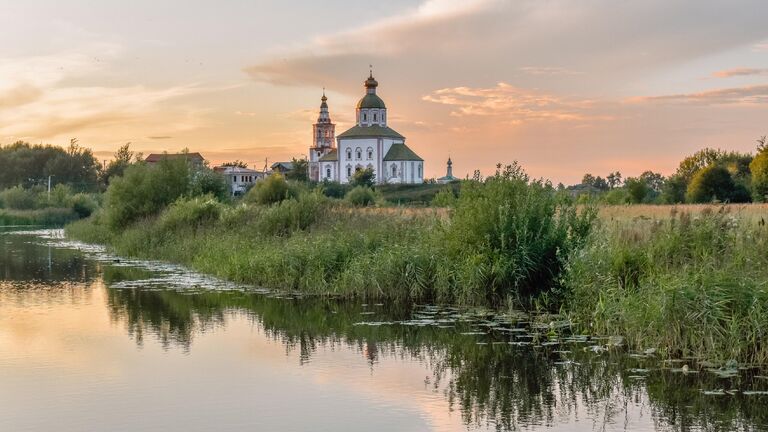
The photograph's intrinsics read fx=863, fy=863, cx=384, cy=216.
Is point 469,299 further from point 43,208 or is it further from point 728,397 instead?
point 43,208

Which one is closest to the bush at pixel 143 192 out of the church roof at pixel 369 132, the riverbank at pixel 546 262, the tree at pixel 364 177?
the riverbank at pixel 546 262

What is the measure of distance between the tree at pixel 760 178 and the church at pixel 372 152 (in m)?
66.0

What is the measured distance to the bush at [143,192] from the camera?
38.7 metres

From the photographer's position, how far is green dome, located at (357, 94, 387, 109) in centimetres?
12381

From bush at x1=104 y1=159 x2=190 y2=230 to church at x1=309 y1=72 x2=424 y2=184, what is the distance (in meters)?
71.1

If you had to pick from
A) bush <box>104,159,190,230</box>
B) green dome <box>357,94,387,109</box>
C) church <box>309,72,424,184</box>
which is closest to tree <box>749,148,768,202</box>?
bush <box>104,159,190,230</box>

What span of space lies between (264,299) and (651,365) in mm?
9867

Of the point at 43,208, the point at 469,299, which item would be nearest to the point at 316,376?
the point at 469,299

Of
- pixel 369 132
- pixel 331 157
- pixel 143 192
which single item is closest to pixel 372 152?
pixel 369 132

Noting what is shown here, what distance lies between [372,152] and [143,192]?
79062mm

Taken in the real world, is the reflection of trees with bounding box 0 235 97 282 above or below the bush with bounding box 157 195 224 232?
below

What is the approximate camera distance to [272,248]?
23.2 metres

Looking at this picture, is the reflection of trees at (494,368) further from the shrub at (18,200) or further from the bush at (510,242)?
the shrub at (18,200)

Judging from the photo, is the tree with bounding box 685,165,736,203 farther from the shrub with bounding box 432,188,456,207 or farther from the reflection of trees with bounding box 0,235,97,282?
the reflection of trees with bounding box 0,235,97,282
